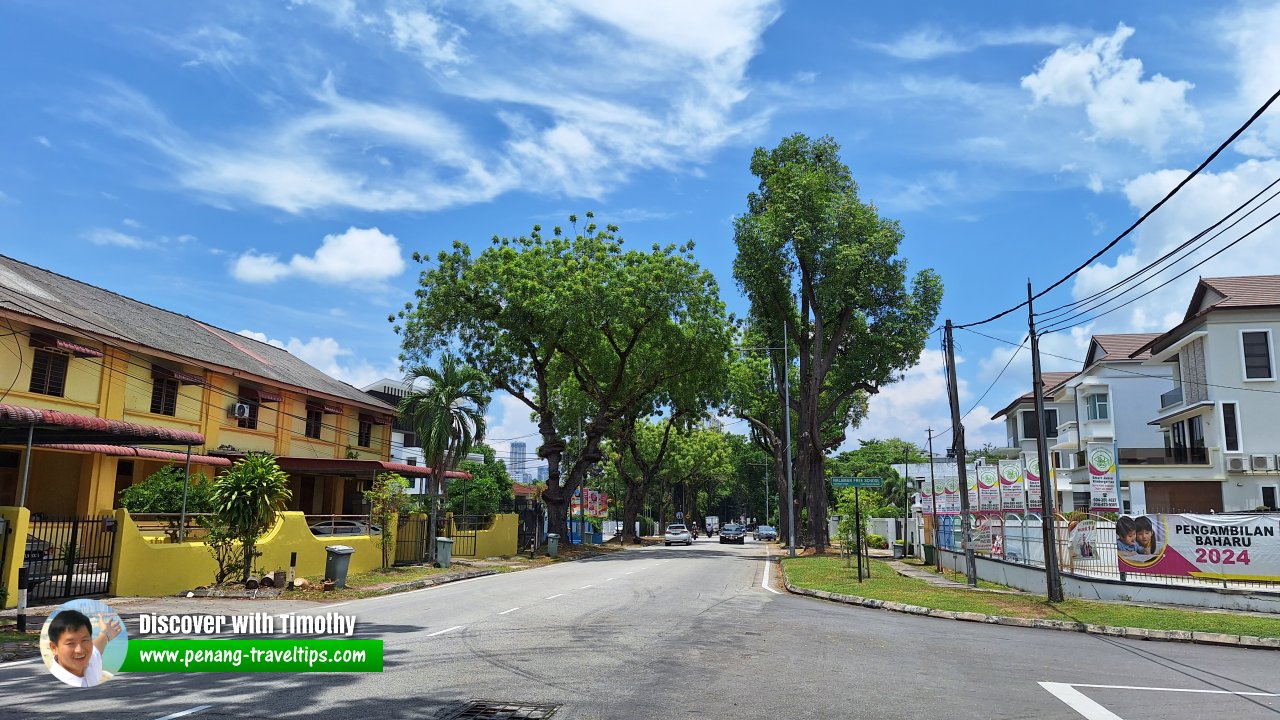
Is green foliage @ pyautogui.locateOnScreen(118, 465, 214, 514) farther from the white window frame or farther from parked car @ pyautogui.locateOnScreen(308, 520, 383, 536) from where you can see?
the white window frame

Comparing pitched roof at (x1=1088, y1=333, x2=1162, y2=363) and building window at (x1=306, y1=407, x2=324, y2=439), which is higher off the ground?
pitched roof at (x1=1088, y1=333, x2=1162, y2=363)

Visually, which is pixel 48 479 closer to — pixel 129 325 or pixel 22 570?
pixel 129 325

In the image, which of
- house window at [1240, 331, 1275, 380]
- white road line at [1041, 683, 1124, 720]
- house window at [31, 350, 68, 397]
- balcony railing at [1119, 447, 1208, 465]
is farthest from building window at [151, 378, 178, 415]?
balcony railing at [1119, 447, 1208, 465]

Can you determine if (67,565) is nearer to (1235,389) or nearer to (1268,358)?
(1235,389)

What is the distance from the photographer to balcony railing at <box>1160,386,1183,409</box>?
126ft

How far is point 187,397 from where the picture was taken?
28.6m

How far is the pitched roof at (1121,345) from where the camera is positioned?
147 feet

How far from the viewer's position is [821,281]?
3728 centimetres

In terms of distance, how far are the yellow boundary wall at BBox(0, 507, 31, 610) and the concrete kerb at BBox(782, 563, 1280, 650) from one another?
53.1ft

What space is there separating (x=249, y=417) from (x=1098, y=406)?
41350 millimetres

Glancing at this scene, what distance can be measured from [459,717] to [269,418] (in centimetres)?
2895

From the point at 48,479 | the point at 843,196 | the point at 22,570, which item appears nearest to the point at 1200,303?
the point at 843,196

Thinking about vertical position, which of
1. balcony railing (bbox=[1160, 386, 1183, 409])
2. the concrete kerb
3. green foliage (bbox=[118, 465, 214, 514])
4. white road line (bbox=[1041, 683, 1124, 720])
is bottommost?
the concrete kerb

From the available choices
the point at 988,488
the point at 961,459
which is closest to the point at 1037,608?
the point at 961,459
